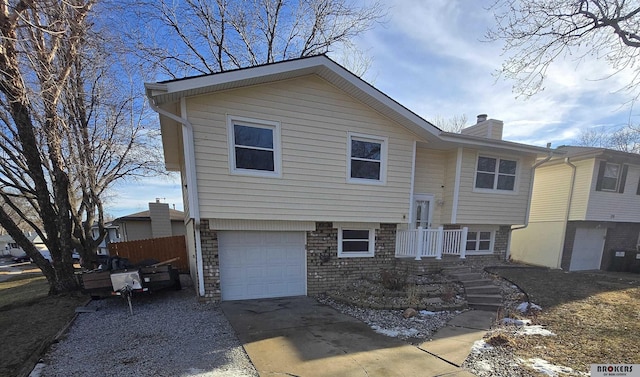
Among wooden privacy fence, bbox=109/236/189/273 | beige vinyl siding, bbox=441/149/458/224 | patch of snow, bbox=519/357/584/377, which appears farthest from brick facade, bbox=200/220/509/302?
wooden privacy fence, bbox=109/236/189/273

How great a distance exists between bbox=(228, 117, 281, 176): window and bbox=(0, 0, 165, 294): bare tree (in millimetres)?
3416

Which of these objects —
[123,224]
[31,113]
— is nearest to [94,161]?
[31,113]

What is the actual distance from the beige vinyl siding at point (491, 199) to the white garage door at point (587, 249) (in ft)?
17.5

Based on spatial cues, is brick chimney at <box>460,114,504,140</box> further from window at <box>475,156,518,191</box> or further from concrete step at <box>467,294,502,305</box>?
concrete step at <box>467,294,502,305</box>

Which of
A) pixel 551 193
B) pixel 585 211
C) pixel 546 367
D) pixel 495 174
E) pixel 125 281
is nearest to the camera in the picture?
pixel 546 367

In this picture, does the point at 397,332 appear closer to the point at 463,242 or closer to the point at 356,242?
the point at 356,242

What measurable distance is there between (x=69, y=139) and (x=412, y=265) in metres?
12.4

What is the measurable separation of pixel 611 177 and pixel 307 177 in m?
14.6

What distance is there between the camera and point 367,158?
7520 mm

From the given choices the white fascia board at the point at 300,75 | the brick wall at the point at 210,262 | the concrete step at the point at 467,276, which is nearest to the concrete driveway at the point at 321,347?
the brick wall at the point at 210,262

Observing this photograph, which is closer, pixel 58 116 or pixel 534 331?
pixel 534 331

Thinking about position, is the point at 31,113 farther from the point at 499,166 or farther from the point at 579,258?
the point at 579,258

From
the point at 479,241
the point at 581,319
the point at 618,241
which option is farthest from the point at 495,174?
the point at 618,241

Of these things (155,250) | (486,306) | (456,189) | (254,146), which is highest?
(254,146)
